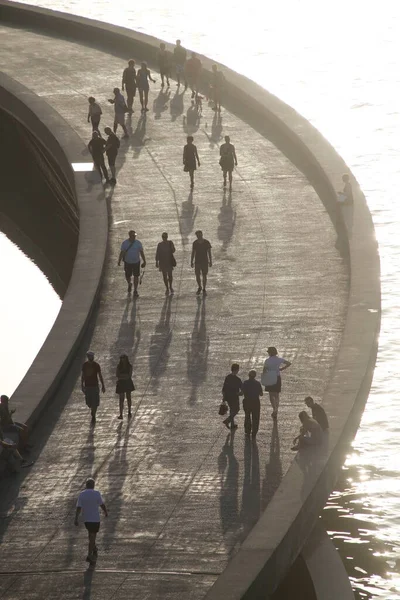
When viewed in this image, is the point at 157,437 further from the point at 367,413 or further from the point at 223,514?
the point at 367,413

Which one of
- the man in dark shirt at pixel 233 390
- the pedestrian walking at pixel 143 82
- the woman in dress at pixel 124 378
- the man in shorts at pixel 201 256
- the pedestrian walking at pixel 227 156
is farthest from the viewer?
the pedestrian walking at pixel 143 82

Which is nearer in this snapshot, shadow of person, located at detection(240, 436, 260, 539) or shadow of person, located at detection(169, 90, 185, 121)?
shadow of person, located at detection(240, 436, 260, 539)

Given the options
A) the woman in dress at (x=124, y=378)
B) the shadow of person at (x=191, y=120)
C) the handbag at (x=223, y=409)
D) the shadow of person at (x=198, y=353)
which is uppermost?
the shadow of person at (x=191, y=120)

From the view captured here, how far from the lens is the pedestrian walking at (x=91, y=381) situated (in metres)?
22.1

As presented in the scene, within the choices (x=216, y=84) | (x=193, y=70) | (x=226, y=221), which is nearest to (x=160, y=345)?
(x=226, y=221)

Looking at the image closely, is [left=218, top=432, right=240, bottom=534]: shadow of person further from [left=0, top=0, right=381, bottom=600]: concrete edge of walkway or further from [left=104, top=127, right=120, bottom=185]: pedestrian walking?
[left=104, top=127, right=120, bottom=185]: pedestrian walking

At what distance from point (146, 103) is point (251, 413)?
715 inches

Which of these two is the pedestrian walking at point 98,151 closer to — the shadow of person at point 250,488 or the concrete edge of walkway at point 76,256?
the concrete edge of walkway at point 76,256

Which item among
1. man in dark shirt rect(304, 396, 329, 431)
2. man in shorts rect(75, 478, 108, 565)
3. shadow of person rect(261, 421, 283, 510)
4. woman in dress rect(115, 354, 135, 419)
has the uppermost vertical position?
woman in dress rect(115, 354, 135, 419)

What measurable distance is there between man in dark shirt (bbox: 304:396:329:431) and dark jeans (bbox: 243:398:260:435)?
34.7 inches

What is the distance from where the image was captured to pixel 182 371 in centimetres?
2453

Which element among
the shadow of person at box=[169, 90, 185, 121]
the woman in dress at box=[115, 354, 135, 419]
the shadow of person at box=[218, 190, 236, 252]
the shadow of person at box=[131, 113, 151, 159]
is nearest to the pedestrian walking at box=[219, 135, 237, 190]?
the shadow of person at box=[218, 190, 236, 252]

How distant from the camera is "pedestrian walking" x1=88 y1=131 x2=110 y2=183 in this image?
32531 mm

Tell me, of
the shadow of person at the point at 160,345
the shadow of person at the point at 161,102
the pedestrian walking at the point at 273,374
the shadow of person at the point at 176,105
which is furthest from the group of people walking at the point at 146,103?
the pedestrian walking at the point at 273,374
